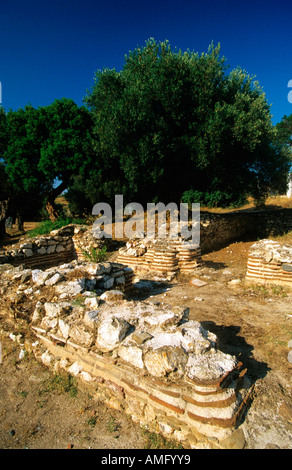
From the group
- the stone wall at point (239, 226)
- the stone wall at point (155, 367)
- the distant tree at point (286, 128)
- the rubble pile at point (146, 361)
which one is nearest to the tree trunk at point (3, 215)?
the stone wall at point (239, 226)

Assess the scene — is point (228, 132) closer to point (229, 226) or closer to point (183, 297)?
point (229, 226)

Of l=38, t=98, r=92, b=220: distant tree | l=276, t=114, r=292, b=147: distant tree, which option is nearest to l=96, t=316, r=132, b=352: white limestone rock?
l=38, t=98, r=92, b=220: distant tree

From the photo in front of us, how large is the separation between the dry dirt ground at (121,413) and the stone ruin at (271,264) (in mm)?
1241

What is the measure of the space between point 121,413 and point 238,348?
1505mm

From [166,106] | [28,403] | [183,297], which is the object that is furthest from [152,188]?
[28,403]

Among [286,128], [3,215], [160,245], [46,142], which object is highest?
[286,128]

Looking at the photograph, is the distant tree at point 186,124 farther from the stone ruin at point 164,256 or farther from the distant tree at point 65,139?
the stone ruin at point 164,256

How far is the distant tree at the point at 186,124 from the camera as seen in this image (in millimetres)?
9383

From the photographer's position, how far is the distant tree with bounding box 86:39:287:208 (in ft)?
30.8

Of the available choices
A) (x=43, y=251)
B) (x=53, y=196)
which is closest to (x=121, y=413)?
(x=43, y=251)

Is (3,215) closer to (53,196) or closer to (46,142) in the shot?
(53,196)

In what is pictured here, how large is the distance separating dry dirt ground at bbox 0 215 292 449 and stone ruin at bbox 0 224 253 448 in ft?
0.32

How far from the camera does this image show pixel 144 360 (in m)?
2.13
